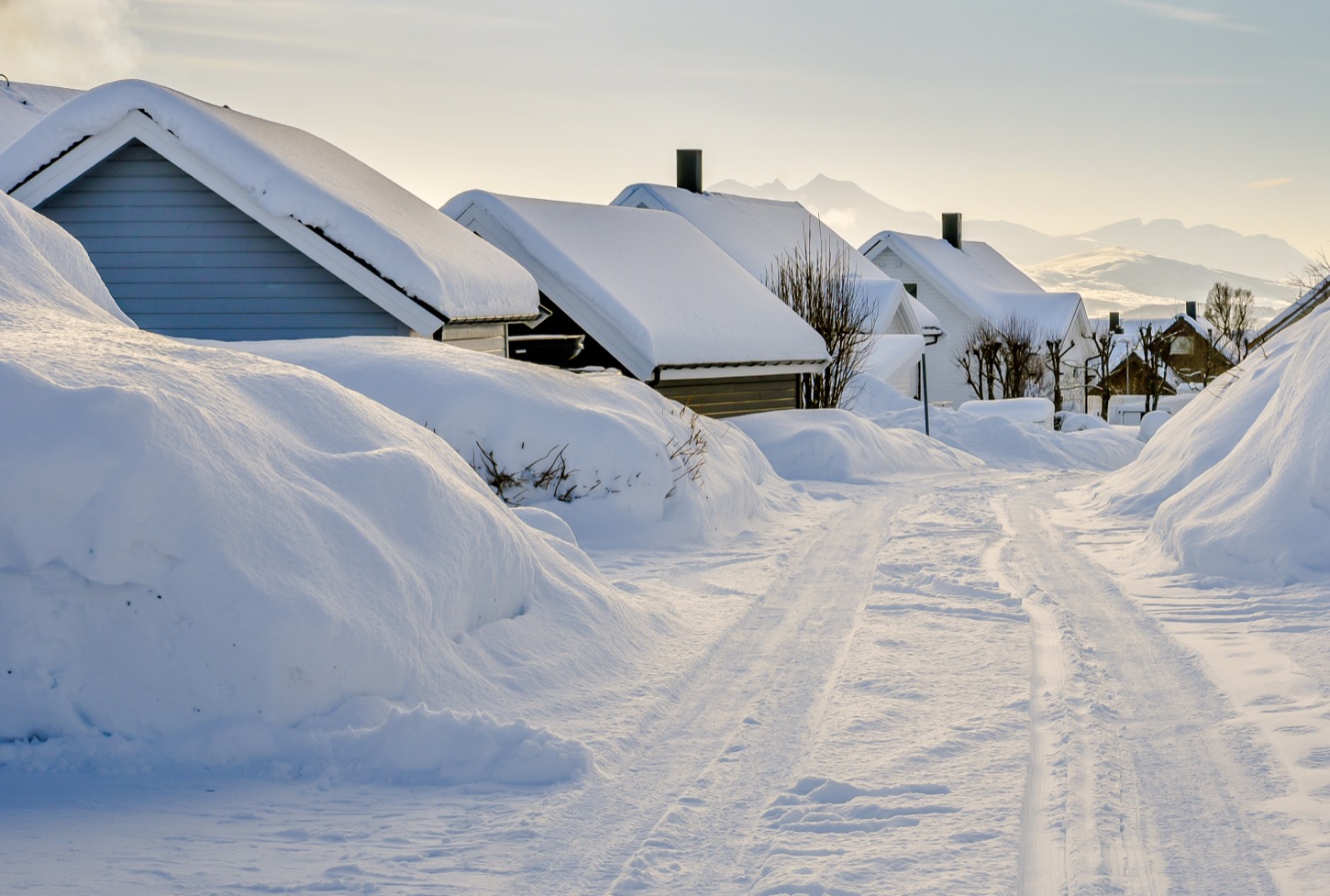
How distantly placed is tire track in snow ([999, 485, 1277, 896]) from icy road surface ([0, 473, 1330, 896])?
0.05ft

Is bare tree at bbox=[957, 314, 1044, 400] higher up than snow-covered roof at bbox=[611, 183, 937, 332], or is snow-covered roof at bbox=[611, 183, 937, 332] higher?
snow-covered roof at bbox=[611, 183, 937, 332]

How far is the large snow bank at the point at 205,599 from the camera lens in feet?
16.9

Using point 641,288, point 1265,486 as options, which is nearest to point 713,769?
point 1265,486

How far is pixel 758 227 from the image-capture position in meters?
32.5

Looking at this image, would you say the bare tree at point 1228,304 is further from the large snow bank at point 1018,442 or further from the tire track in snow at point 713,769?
the tire track in snow at point 713,769

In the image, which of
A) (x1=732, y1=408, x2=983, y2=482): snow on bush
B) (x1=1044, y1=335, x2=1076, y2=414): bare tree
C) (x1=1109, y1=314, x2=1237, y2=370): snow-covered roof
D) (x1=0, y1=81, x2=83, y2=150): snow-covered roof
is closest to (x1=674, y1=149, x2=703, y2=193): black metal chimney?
(x1=732, y1=408, x2=983, y2=482): snow on bush

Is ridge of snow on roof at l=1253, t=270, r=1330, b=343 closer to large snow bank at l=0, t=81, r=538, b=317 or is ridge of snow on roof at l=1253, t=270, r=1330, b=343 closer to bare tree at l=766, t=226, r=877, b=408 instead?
bare tree at l=766, t=226, r=877, b=408

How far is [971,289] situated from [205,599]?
4430 cm

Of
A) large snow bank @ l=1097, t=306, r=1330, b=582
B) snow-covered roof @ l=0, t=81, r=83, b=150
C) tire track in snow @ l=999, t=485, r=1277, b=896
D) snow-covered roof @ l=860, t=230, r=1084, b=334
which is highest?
snow-covered roof @ l=0, t=81, r=83, b=150

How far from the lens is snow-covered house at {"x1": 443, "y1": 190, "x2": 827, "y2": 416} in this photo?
1919cm

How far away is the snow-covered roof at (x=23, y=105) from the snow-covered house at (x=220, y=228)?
6929mm

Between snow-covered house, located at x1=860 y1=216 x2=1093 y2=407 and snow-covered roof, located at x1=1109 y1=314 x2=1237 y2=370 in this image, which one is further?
snow-covered roof, located at x1=1109 y1=314 x2=1237 y2=370

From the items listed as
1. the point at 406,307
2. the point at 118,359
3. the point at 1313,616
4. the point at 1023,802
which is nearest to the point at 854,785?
the point at 1023,802

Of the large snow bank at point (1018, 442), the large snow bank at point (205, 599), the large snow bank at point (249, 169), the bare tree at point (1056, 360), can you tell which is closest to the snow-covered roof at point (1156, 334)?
the bare tree at point (1056, 360)
